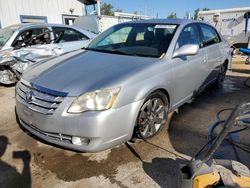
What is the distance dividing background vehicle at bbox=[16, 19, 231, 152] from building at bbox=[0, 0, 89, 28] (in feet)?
26.4

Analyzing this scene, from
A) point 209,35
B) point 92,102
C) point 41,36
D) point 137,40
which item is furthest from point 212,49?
point 41,36

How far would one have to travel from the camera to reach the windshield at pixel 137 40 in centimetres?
329

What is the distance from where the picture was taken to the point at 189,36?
375cm

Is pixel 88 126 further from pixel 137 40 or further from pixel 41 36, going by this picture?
pixel 41 36

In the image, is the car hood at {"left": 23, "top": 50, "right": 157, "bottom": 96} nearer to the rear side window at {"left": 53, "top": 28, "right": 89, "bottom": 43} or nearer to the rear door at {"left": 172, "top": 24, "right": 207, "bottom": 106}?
the rear door at {"left": 172, "top": 24, "right": 207, "bottom": 106}

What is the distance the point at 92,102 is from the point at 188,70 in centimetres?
180

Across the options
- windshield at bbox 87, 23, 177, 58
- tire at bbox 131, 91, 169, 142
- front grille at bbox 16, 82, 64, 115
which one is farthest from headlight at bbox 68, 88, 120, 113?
windshield at bbox 87, 23, 177, 58

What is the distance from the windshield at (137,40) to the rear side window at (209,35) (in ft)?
3.28

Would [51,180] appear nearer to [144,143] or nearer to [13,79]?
[144,143]

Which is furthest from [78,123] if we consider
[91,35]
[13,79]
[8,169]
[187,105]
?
[91,35]

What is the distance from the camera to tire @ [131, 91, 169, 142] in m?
2.78

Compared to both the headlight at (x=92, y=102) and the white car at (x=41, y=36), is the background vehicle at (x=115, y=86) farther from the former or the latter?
the white car at (x=41, y=36)

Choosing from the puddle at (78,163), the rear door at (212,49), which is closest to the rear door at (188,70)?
the rear door at (212,49)

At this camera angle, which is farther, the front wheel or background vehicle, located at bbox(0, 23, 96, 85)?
background vehicle, located at bbox(0, 23, 96, 85)
